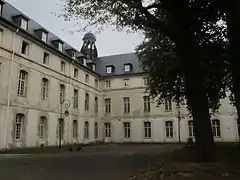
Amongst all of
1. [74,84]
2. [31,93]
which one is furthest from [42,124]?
[74,84]

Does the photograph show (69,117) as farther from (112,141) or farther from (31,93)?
(112,141)

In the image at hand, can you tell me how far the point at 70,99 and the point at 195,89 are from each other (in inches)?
840

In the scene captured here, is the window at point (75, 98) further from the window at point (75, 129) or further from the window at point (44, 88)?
the window at point (44, 88)

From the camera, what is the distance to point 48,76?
25359 mm

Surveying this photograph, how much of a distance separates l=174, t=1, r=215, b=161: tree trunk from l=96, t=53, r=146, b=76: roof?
2669 cm

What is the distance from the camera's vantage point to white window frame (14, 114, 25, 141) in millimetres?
21094

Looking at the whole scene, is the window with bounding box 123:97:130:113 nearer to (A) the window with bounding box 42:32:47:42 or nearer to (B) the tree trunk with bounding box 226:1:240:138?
(A) the window with bounding box 42:32:47:42

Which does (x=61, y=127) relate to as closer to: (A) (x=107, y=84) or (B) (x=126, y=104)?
(B) (x=126, y=104)

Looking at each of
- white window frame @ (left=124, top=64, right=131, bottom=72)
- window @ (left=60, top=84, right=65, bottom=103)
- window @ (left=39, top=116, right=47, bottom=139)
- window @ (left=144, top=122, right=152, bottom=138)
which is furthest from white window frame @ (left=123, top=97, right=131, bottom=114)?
window @ (left=39, top=116, right=47, bottom=139)

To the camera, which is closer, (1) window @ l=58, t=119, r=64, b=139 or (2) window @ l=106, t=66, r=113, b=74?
(1) window @ l=58, t=119, r=64, b=139

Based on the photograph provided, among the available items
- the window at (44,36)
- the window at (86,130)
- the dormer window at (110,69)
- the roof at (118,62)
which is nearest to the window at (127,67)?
the roof at (118,62)

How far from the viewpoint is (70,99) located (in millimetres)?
28969

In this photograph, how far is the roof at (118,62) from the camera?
1467 inches

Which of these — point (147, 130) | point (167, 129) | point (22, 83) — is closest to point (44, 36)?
point (22, 83)
